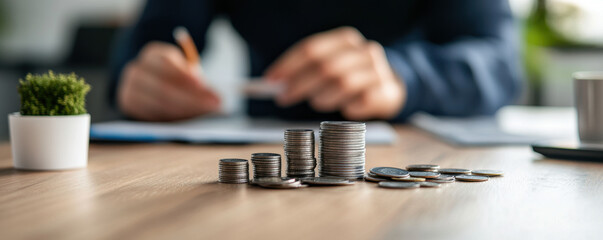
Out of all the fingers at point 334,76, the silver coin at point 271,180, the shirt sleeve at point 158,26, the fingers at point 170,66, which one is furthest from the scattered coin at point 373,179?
the shirt sleeve at point 158,26

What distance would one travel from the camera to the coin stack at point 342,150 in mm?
813

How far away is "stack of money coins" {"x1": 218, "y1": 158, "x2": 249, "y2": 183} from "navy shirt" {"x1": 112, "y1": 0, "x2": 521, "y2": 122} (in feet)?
3.69

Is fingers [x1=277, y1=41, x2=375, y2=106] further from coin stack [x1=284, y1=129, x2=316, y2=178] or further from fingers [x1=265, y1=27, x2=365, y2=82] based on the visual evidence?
coin stack [x1=284, y1=129, x2=316, y2=178]

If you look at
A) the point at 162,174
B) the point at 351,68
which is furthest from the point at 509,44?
the point at 162,174

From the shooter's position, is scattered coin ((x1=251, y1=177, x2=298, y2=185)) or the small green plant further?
the small green plant

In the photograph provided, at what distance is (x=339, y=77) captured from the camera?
1.66 m

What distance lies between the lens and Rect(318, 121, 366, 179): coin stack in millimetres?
813

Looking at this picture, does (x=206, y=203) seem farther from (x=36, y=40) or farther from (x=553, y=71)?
(x=36, y=40)

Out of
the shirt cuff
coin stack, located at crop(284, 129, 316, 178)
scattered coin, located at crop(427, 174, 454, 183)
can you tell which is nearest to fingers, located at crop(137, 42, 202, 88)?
the shirt cuff

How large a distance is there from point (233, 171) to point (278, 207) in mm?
178

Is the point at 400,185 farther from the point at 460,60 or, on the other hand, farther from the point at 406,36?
the point at 406,36

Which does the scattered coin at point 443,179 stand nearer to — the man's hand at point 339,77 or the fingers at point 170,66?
the man's hand at point 339,77

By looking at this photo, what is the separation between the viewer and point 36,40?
22.0 ft

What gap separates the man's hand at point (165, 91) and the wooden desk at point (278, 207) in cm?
78
